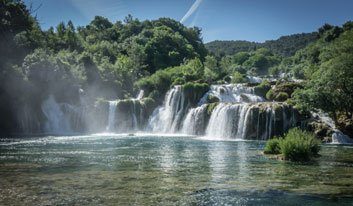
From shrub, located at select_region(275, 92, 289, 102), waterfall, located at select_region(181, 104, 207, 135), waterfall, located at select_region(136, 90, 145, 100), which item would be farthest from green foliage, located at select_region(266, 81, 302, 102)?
waterfall, located at select_region(136, 90, 145, 100)

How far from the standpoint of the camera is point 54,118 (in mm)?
64188

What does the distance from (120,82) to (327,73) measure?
51.4 m

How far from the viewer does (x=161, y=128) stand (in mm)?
65500

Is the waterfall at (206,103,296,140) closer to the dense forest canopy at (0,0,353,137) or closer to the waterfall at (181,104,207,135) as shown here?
the dense forest canopy at (0,0,353,137)

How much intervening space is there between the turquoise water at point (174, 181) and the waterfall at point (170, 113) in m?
36.5

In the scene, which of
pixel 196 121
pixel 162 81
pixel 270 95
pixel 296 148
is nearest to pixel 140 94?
pixel 162 81

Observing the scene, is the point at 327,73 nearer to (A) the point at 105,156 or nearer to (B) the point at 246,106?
(B) the point at 246,106

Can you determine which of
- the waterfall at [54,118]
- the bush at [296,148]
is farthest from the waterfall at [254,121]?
the waterfall at [54,118]

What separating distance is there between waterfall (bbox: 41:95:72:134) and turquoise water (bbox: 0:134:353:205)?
1458 inches

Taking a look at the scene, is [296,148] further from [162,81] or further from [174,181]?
[162,81]

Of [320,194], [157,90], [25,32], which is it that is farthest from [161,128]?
[320,194]

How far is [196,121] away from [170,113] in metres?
9.48

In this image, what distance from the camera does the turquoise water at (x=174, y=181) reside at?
1415 cm

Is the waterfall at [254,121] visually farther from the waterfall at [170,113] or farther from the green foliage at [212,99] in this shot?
the green foliage at [212,99]
